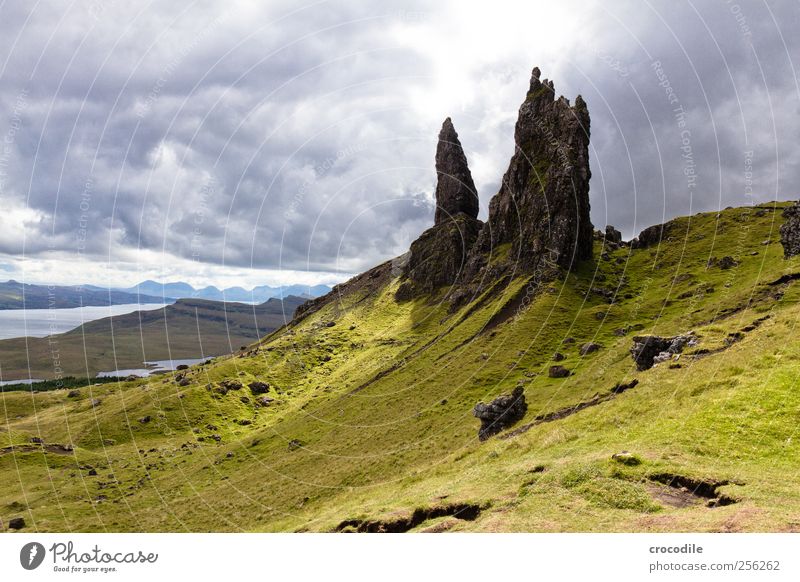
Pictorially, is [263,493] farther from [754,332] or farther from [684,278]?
[684,278]

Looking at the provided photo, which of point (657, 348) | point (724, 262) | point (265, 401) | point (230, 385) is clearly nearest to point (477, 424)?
point (657, 348)

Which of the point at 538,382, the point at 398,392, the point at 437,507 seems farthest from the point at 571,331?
the point at 437,507

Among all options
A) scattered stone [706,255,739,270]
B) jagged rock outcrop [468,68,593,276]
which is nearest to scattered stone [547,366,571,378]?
jagged rock outcrop [468,68,593,276]

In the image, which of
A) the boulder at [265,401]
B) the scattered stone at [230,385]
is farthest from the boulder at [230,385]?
the boulder at [265,401]

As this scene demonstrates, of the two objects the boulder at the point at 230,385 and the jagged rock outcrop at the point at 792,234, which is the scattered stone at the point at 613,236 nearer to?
the jagged rock outcrop at the point at 792,234

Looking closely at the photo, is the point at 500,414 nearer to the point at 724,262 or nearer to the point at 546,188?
the point at 724,262

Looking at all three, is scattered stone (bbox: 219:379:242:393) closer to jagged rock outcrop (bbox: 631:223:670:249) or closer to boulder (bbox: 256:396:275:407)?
boulder (bbox: 256:396:275:407)

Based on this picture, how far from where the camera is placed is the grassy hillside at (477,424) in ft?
83.0

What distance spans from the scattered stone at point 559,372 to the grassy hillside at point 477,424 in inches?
77.9

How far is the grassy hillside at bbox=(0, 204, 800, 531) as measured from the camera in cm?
2530

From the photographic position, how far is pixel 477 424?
231ft

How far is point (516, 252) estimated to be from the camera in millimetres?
163625

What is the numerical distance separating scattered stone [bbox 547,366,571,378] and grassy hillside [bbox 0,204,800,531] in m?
1.98

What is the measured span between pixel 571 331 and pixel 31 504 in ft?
374
